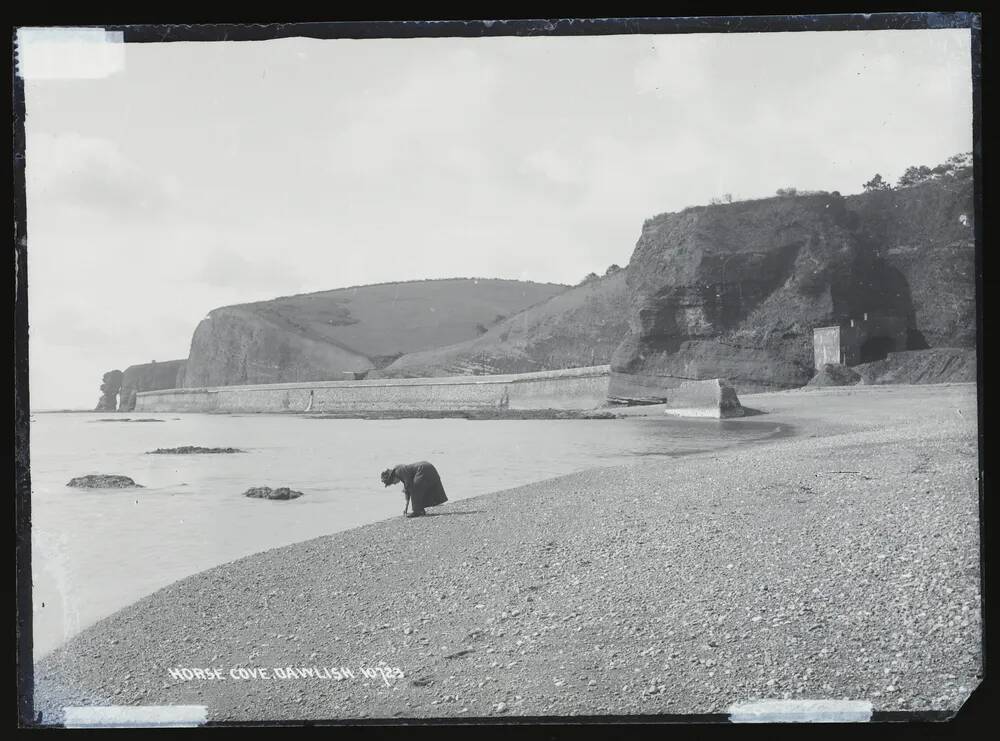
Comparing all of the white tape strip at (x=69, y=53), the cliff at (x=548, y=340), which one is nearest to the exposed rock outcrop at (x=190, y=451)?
Answer: the cliff at (x=548, y=340)

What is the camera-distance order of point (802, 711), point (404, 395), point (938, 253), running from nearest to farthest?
point (802, 711) → point (938, 253) → point (404, 395)

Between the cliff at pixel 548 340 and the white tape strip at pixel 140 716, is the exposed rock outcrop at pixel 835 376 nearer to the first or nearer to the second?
the cliff at pixel 548 340

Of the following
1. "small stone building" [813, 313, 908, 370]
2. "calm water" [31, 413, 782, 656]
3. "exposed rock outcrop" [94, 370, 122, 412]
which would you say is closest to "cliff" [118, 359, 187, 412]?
"exposed rock outcrop" [94, 370, 122, 412]

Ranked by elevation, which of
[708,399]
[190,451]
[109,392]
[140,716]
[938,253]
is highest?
[938,253]

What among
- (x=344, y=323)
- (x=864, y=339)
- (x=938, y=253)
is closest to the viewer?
(x=938, y=253)

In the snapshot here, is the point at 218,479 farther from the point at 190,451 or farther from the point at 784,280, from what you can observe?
the point at 784,280

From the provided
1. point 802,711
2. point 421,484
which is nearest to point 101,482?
point 421,484

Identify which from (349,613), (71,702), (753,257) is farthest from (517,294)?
(71,702)
